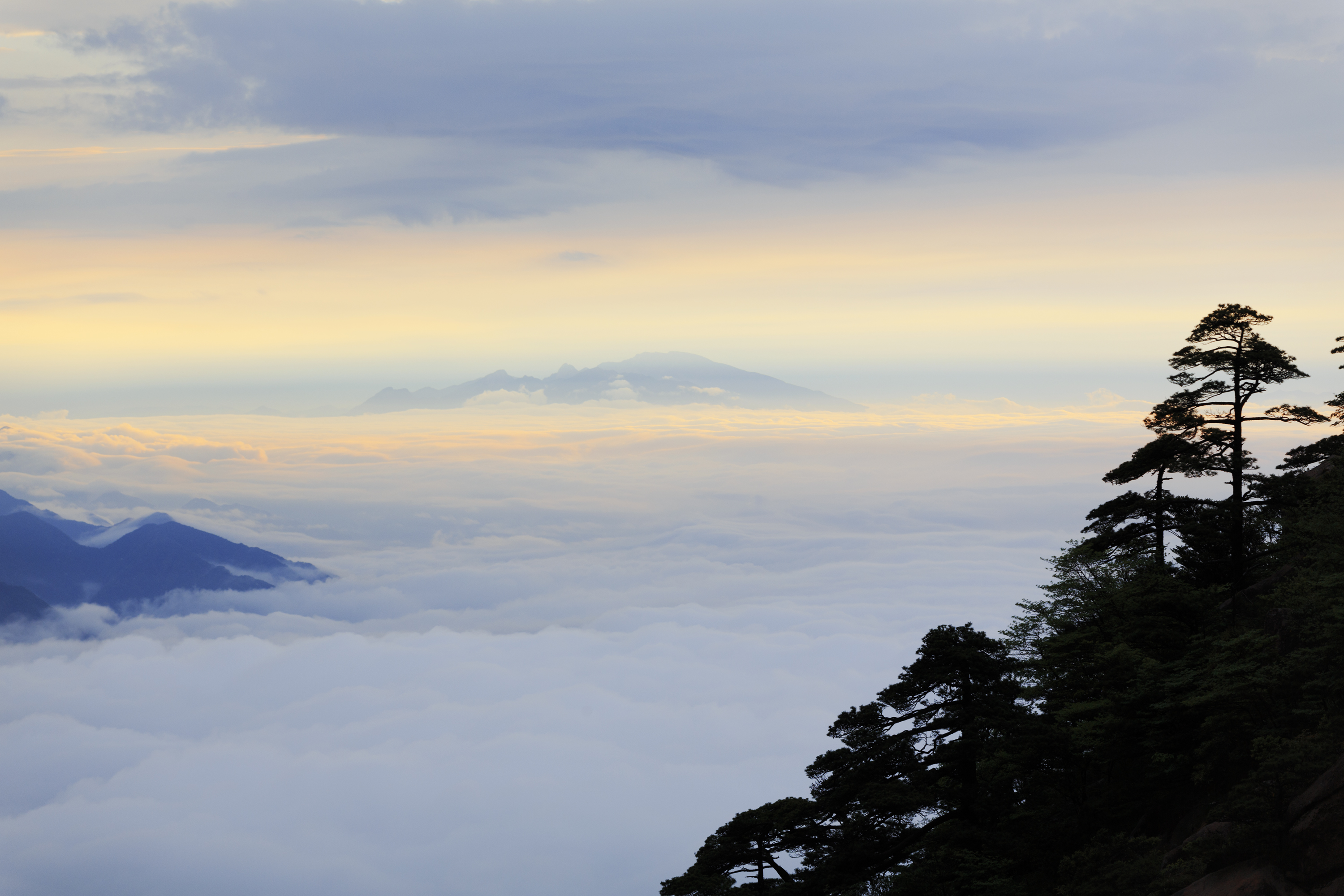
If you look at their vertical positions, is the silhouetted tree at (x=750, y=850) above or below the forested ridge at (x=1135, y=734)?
below

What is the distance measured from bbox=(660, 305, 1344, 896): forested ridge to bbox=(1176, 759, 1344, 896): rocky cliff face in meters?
0.05

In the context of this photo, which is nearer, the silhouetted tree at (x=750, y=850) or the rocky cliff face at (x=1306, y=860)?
the rocky cliff face at (x=1306, y=860)

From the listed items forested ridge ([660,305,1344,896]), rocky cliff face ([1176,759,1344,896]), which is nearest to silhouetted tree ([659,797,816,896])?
forested ridge ([660,305,1344,896])

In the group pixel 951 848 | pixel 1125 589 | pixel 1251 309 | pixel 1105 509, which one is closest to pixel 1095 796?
pixel 951 848

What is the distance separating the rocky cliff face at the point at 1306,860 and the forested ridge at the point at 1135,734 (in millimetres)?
48

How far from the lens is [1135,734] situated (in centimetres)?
2891

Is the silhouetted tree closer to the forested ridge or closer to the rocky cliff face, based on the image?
the forested ridge

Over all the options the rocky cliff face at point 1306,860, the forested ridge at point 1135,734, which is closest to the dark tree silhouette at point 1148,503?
the forested ridge at point 1135,734

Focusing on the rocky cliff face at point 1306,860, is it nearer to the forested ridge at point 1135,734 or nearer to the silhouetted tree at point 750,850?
the forested ridge at point 1135,734

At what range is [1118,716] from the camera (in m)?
28.8

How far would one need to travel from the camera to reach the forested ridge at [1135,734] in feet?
73.0

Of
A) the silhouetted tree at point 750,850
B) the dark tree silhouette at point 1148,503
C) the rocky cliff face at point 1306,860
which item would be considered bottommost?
the silhouetted tree at point 750,850

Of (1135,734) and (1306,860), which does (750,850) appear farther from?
(1306,860)

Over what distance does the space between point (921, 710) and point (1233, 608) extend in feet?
43.3
